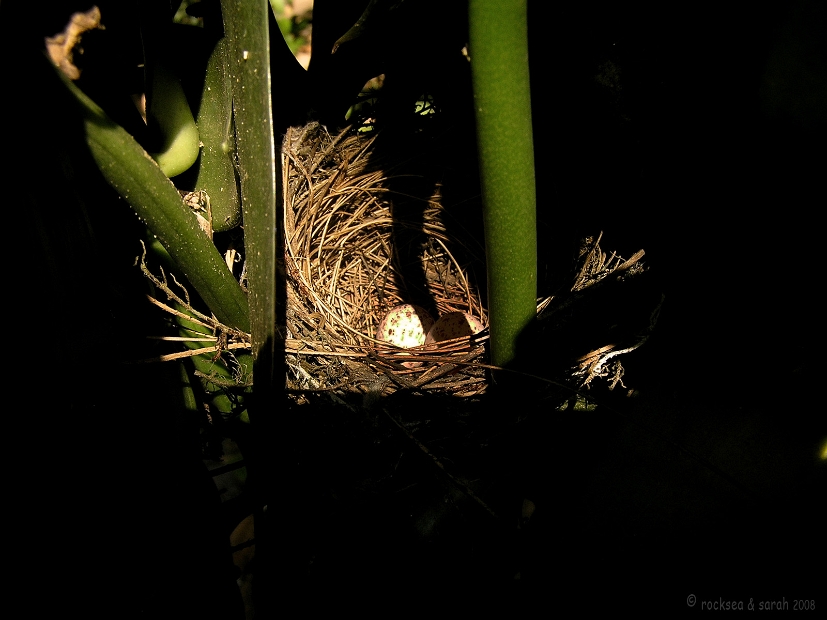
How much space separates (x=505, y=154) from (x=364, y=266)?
2.32 ft

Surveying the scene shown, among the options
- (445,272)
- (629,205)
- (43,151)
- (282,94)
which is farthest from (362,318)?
(43,151)

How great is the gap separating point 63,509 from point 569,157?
2.64 ft

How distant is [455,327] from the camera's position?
103cm

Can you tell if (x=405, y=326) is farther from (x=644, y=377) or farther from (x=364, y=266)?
(x=644, y=377)

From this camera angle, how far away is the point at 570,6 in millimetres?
683

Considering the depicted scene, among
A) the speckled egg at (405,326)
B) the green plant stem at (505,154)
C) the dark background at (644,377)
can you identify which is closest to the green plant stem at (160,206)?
the dark background at (644,377)

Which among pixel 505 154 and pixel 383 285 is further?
pixel 383 285

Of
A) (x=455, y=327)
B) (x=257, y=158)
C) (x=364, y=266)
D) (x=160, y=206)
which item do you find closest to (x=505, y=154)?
(x=257, y=158)

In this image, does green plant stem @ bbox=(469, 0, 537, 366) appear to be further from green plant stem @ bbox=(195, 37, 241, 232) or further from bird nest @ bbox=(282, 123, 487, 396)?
green plant stem @ bbox=(195, 37, 241, 232)

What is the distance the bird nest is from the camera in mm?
782

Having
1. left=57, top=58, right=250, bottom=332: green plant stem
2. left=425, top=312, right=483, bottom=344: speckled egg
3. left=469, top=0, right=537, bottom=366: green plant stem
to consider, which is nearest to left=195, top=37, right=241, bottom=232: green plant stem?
left=57, top=58, right=250, bottom=332: green plant stem

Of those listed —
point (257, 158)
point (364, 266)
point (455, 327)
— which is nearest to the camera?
point (257, 158)

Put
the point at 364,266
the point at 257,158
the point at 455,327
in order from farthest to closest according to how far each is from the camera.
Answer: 1. the point at 364,266
2. the point at 455,327
3. the point at 257,158

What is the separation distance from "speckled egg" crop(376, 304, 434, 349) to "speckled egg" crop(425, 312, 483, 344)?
3 cm
